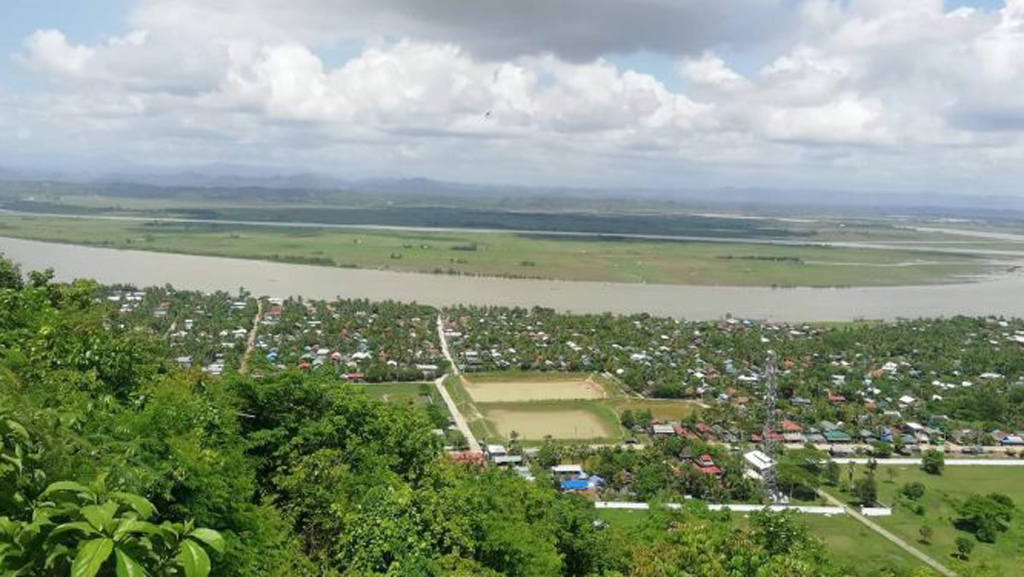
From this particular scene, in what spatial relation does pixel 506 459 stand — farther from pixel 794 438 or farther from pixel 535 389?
pixel 794 438

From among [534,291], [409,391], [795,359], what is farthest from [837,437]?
[534,291]

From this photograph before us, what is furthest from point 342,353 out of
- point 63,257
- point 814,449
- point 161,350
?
point 63,257

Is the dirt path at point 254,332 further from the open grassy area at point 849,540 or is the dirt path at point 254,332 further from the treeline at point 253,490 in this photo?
the treeline at point 253,490

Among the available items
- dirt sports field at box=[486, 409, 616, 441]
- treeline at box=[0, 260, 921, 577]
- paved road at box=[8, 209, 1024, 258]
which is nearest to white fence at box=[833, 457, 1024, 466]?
dirt sports field at box=[486, 409, 616, 441]

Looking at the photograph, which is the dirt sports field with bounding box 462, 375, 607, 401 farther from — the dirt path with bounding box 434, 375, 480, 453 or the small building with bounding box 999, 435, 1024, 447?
the small building with bounding box 999, 435, 1024, 447

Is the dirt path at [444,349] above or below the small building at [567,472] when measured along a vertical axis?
above

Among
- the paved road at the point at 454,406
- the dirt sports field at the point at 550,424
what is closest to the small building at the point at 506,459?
the paved road at the point at 454,406
